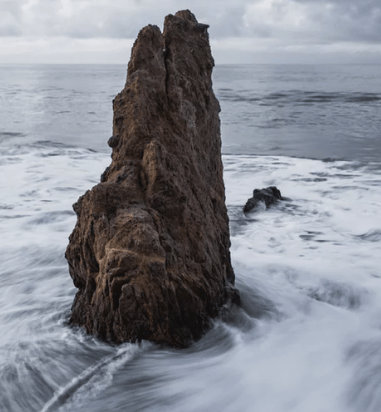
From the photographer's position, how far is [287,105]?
27.0 m

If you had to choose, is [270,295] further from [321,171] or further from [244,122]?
[244,122]

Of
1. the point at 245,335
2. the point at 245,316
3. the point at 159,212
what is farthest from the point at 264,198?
the point at 159,212

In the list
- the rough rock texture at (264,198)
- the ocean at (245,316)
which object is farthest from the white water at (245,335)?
the rough rock texture at (264,198)

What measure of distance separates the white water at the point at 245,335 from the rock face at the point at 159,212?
8.5 inches

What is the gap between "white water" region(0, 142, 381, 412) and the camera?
9.91ft

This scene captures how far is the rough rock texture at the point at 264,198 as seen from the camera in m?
7.51

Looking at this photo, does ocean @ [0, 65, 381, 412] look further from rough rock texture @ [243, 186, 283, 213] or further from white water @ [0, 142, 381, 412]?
rough rock texture @ [243, 186, 283, 213]

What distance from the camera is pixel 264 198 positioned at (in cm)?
776

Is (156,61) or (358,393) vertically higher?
(156,61)

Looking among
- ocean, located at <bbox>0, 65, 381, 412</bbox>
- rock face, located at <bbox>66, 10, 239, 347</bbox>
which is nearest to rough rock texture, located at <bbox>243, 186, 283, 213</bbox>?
ocean, located at <bbox>0, 65, 381, 412</bbox>

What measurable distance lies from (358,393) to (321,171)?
7845mm

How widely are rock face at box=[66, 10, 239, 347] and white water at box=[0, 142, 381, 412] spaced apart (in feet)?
0.70

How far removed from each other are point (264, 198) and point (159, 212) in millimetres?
4423

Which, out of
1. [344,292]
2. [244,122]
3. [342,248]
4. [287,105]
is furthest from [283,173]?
[287,105]
